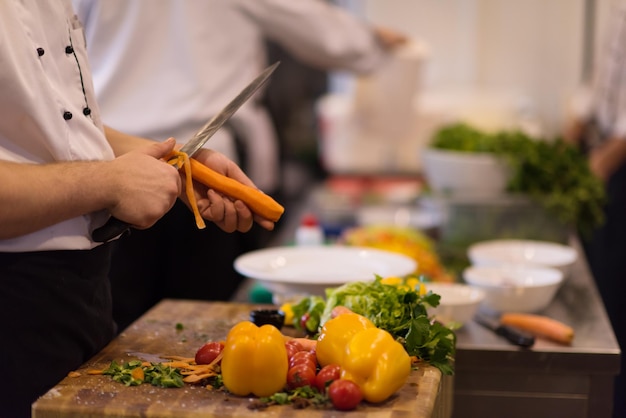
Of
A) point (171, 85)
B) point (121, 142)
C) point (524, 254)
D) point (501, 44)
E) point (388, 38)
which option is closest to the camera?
point (121, 142)

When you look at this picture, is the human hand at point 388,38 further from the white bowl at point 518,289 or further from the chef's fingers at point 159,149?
the chef's fingers at point 159,149

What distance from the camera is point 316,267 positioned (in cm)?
270

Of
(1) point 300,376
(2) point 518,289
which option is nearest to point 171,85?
(2) point 518,289

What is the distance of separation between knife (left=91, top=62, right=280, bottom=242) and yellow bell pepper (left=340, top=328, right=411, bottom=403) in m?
0.52

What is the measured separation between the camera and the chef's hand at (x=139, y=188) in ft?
5.42

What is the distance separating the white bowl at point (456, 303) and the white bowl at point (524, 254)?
0.49 metres

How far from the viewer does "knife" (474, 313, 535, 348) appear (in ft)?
7.65

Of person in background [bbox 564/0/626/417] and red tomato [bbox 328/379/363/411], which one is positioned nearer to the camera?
red tomato [bbox 328/379/363/411]

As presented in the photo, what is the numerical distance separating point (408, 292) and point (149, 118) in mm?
1887

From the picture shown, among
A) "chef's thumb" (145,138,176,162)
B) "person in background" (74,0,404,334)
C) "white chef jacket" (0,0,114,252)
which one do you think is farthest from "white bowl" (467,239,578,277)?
"white chef jacket" (0,0,114,252)

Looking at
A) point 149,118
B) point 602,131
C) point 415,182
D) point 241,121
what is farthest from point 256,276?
point 415,182

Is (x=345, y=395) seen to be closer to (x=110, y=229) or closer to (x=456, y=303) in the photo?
(x=110, y=229)

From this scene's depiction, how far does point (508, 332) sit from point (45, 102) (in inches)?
53.6

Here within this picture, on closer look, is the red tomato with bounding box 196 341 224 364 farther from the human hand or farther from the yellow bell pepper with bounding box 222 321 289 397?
the human hand
